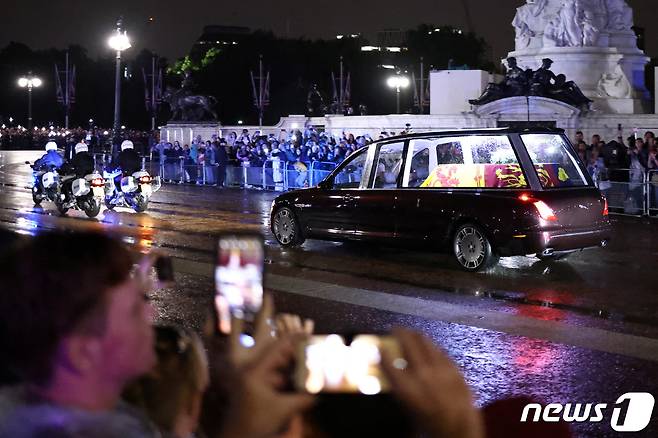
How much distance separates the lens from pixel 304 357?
218 centimetres

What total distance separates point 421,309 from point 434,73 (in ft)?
109

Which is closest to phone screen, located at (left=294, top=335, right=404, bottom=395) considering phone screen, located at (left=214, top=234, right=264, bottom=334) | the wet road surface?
phone screen, located at (left=214, top=234, right=264, bottom=334)

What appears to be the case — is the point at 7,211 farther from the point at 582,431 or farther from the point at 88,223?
the point at 582,431

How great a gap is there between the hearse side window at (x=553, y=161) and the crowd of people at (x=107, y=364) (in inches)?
417

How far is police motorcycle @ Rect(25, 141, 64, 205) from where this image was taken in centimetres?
2109

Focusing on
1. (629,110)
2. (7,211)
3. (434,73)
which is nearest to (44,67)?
(434,73)

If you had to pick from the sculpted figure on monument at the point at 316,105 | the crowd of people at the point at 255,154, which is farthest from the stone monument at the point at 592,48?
the sculpted figure on monument at the point at 316,105

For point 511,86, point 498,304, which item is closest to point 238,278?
point 498,304

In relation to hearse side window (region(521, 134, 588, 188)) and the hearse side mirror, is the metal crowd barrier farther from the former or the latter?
the hearse side mirror

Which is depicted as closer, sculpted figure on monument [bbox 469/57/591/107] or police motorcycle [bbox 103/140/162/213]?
police motorcycle [bbox 103/140/162/213]

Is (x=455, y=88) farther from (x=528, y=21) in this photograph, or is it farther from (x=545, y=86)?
(x=545, y=86)

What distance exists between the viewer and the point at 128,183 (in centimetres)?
2055

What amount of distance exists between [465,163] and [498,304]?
3.04m

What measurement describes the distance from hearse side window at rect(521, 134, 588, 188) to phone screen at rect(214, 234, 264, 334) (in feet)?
33.6
